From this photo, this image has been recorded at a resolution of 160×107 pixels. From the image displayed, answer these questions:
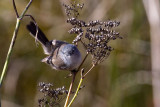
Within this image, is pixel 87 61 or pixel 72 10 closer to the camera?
pixel 72 10

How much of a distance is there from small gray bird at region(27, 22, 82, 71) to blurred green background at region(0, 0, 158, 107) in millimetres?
2107

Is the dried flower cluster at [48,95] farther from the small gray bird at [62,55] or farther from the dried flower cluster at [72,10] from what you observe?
the small gray bird at [62,55]

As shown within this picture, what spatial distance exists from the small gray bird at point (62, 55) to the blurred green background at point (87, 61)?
6.91ft

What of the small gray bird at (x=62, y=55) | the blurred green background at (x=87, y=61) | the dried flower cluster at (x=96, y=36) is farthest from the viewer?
the blurred green background at (x=87, y=61)

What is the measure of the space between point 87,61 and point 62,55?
2.63 meters

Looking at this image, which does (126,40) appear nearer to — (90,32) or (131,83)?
(131,83)

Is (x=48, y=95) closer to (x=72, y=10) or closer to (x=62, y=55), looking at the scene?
(x=72, y=10)

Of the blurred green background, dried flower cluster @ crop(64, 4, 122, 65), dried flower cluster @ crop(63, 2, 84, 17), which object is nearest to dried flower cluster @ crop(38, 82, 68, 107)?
dried flower cluster @ crop(64, 4, 122, 65)

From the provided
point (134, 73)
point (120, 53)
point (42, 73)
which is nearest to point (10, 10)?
point (42, 73)

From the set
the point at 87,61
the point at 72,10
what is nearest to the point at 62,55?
the point at 72,10

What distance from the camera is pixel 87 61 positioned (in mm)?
5145

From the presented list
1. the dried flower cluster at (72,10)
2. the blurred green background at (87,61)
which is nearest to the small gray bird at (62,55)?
the dried flower cluster at (72,10)

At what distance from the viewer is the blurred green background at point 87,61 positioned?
4.75 meters

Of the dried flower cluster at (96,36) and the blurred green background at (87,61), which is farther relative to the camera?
the blurred green background at (87,61)
